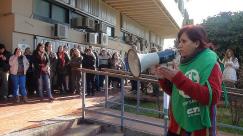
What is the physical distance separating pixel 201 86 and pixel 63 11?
1108 cm

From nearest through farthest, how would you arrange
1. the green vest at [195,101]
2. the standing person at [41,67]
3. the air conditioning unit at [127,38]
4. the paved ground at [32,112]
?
the green vest at [195,101] → the paved ground at [32,112] → the standing person at [41,67] → the air conditioning unit at [127,38]

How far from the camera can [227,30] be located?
14.3 metres

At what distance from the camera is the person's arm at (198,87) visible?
2.44m

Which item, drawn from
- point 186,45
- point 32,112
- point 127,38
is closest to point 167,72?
point 186,45

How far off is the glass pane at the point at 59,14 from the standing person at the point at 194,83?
32.8 ft

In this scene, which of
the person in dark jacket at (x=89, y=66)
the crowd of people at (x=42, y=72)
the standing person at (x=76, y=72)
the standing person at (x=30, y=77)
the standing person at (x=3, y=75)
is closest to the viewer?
the crowd of people at (x=42, y=72)

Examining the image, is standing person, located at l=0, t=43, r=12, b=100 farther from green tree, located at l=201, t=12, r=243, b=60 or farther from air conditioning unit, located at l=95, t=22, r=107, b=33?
green tree, located at l=201, t=12, r=243, b=60

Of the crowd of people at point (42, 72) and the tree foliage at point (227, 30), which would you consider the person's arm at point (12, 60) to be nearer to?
the crowd of people at point (42, 72)

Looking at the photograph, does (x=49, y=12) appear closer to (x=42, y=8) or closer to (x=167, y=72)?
(x=42, y=8)

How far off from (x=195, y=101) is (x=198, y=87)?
18cm

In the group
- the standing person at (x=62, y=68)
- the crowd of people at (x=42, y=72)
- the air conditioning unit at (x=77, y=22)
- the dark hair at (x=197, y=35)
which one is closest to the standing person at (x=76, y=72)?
the crowd of people at (x=42, y=72)

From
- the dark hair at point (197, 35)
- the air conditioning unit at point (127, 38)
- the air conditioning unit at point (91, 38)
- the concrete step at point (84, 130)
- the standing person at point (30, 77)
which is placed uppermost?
the air conditioning unit at point (127, 38)

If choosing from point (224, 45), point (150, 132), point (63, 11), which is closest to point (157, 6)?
point (224, 45)

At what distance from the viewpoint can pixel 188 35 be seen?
8.70 feet
